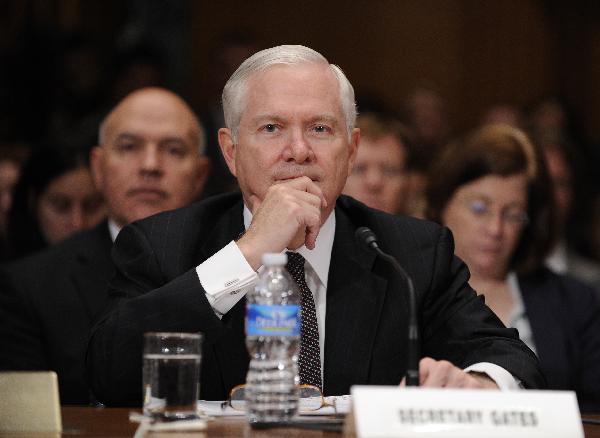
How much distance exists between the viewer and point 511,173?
15.3ft

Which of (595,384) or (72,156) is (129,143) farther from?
(595,384)

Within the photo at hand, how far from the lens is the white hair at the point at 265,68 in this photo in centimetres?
324

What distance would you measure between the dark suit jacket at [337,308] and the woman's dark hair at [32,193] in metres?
2.00

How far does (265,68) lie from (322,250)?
53 centimetres

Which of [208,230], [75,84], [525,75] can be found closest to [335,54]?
[525,75]

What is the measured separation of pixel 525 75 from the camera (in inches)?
416

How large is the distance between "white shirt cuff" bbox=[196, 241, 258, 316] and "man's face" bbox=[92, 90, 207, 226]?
5.56 feet

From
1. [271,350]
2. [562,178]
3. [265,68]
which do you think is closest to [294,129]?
[265,68]

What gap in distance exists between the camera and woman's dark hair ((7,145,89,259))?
17.2 ft

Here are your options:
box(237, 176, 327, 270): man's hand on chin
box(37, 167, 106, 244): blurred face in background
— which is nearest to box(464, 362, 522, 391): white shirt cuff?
box(237, 176, 327, 270): man's hand on chin

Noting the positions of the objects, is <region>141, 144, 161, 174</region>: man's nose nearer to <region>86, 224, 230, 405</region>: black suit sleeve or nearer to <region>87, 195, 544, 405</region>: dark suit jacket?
<region>87, 195, 544, 405</region>: dark suit jacket

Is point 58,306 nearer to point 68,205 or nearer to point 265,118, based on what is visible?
point 68,205

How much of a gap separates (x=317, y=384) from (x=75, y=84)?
4936mm

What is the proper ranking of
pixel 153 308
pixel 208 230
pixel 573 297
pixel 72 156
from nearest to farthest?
pixel 153 308
pixel 208 230
pixel 573 297
pixel 72 156
